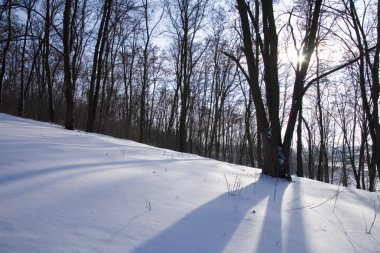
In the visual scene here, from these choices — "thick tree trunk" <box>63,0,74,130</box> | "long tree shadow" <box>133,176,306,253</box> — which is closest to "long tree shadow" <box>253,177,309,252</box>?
"long tree shadow" <box>133,176,306,253</box>

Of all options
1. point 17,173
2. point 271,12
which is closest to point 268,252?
point 17,173

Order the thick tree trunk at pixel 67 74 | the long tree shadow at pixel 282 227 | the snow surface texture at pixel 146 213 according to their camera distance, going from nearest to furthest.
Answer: the snow surface texture at pixel 146 213 → the long tree shadow at pixel 282 227 → the thick tree trunk at pixel 67 74

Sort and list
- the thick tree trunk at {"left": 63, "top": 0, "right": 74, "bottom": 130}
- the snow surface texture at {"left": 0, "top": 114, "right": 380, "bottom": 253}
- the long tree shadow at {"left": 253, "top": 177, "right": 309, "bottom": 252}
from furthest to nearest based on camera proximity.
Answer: the thick tree trunk at {"left": 63, "top": 0, "right": 74, "bottom": 130}, the long tree shadow at {"left": 253, "top": 177, "right": 309, "bottom": 252}, the snow surface texture at {"left": 0, "top": 114, "right": 380, "bottom": 253}

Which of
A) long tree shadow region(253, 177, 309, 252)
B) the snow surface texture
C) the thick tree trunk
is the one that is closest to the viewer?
the snow surface texture

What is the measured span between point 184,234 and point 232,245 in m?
0.36

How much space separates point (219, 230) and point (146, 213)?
622 millimetres

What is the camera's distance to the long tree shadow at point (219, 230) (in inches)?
81.7

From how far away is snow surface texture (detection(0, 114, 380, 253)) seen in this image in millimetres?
1975

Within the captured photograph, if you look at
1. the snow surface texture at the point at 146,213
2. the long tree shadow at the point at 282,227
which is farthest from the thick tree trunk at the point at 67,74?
the long tree shadow at the point at 282,227

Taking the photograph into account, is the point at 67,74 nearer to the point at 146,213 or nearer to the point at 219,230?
the point at 146,213

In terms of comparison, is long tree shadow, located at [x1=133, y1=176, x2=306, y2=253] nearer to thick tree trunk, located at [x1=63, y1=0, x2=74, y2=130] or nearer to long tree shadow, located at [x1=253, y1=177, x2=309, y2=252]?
long tree shadow, located at [x1=253, y1=177, x2=309, y2=252]

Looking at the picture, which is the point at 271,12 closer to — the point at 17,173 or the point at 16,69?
the point at 17,173

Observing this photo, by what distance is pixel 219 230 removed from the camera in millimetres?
2471

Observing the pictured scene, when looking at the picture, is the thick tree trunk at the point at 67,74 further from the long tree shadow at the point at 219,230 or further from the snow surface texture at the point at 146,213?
the long tree shadow at the point at 219,230
